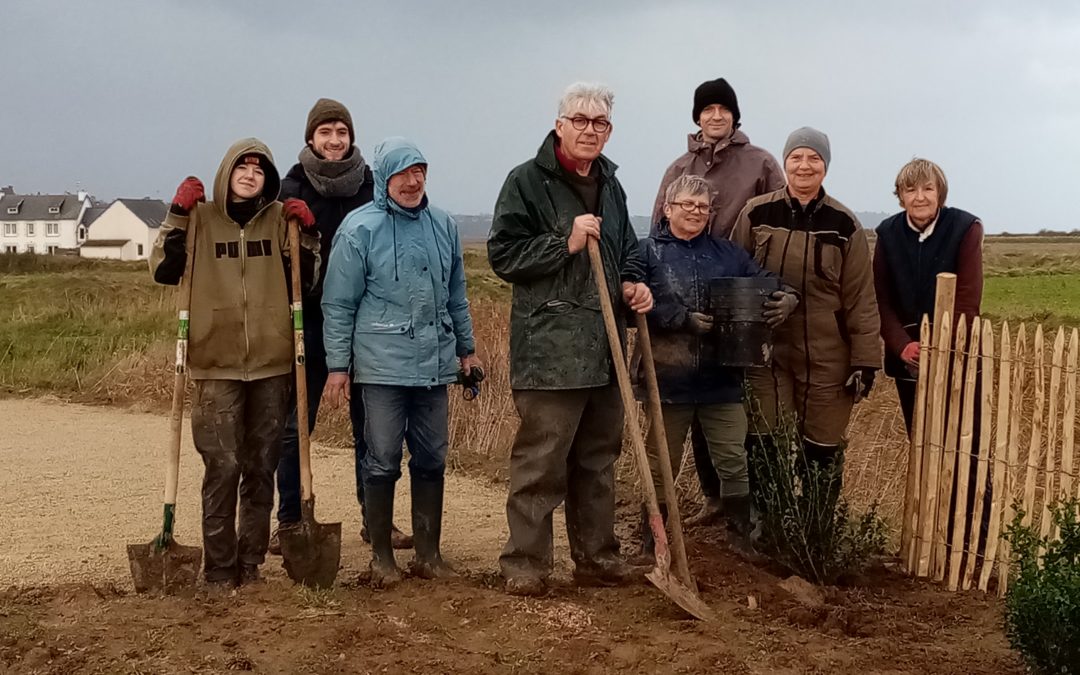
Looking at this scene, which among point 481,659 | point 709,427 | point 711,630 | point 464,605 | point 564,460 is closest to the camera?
point 481,659

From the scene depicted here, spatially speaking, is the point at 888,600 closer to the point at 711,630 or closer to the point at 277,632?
the point at 711,630

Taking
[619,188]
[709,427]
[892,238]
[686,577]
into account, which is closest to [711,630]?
[686,577]

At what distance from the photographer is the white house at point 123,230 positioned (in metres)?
78.5

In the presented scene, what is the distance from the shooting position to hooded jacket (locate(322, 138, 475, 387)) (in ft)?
16.2

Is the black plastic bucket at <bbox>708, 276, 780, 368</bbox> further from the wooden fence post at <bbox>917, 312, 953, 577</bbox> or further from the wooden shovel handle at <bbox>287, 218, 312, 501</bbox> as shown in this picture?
the wooden shovel handle at <bbox>287, 218, 312, 501</bbox>

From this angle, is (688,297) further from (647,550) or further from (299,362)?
(299,362)

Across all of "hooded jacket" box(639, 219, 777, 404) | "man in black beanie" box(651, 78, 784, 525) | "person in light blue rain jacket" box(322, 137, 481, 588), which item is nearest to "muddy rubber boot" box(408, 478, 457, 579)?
"person in light blue rain jacket" box(322, 137, 481, 588)

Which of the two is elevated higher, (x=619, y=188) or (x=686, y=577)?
(x=619, y=188)

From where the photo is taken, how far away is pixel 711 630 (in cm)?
441

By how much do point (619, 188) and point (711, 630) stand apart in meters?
1.97

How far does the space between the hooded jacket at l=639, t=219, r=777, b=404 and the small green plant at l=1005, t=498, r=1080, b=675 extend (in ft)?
5.39

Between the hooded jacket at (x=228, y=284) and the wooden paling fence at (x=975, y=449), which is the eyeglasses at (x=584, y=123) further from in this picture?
the wooden paling fence at (x=975, y=449)

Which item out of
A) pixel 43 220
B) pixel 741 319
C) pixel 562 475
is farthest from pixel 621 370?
pixel 43 220

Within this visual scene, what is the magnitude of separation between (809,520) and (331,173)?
111 inches
